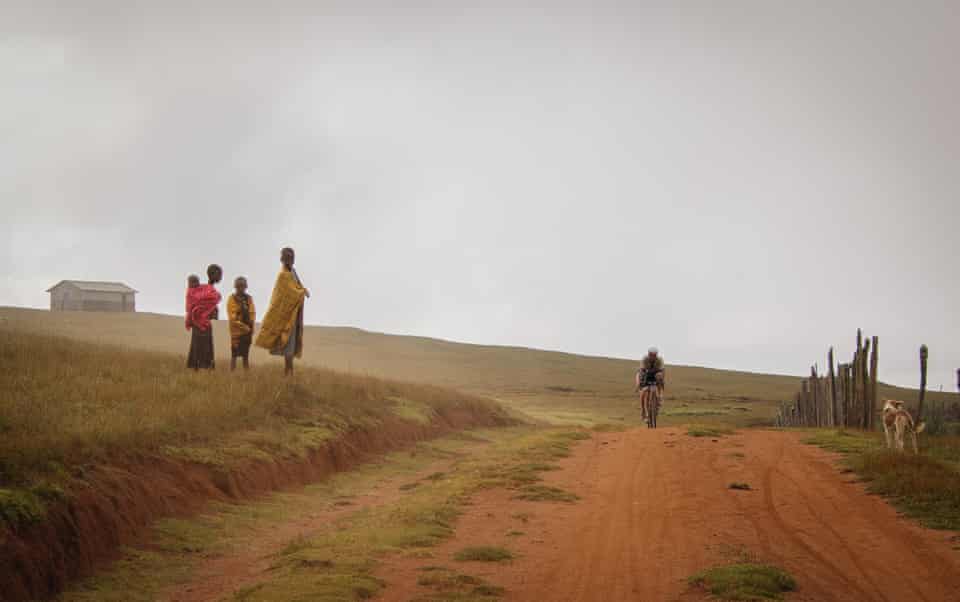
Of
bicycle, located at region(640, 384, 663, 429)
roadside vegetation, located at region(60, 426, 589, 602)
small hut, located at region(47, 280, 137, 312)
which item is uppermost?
A: small hut, located at region(47, 280, 137, 312)

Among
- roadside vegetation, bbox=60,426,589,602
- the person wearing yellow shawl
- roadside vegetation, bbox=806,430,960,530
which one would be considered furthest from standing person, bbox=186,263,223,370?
roadside vegetation, bbox=806,430,960,530

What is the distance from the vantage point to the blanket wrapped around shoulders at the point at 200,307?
17281mm

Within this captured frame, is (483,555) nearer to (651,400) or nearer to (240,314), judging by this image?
(240,314)

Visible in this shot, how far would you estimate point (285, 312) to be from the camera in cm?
1753

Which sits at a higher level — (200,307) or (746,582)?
(200,307)

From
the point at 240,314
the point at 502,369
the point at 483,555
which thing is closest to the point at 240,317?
the point at 240,314

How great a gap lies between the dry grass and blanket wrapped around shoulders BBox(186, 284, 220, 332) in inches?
38.9

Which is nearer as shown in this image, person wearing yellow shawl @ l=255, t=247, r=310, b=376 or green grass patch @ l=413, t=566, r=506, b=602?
green grass patch @ l=413, t=566, r=506, b=602

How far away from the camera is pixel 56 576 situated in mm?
7168

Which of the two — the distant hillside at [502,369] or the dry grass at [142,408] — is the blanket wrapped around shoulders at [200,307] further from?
the distant hillside at [502,369]

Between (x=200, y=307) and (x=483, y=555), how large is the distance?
11455mm

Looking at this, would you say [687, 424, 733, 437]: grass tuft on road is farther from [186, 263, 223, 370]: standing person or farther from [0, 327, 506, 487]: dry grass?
[186, 263, 223, 370]: standing person

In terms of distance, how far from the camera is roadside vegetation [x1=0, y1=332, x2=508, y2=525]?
27.5 feet

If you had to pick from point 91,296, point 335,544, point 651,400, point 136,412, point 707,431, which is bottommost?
point 335,544
